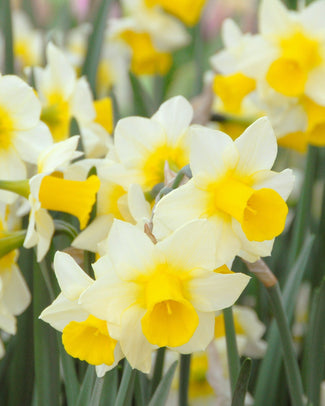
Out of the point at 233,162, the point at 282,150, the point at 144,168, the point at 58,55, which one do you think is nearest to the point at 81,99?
the point at 58,55

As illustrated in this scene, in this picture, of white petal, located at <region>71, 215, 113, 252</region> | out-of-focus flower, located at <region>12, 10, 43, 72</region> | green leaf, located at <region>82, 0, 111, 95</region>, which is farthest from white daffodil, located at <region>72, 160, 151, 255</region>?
out-of-focus flower, located at <region>12, 10, 43, 72</region>

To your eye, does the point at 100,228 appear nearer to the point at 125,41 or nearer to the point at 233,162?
the point at 233,162

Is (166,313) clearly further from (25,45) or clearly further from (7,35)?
(25,45)

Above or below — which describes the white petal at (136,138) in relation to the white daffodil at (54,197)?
above

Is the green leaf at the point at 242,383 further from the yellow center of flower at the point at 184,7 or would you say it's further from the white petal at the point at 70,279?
the yellow center of flower at the point at 184,7

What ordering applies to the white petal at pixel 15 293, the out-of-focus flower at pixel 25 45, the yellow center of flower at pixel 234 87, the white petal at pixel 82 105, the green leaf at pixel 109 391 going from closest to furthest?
the green leaf at pixel 109 391, the white petal at pixel 15 293, the white petal at pixel 82 105, the yellow center of flower at pixel 234 87, the out-of-focus flower at pixel 25 45

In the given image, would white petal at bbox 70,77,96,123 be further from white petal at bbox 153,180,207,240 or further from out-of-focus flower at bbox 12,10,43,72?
out-of-focus flower at bbox 12,10,43,72

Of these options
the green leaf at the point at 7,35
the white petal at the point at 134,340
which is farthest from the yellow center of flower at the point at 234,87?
the white petal at the point at 134,340
